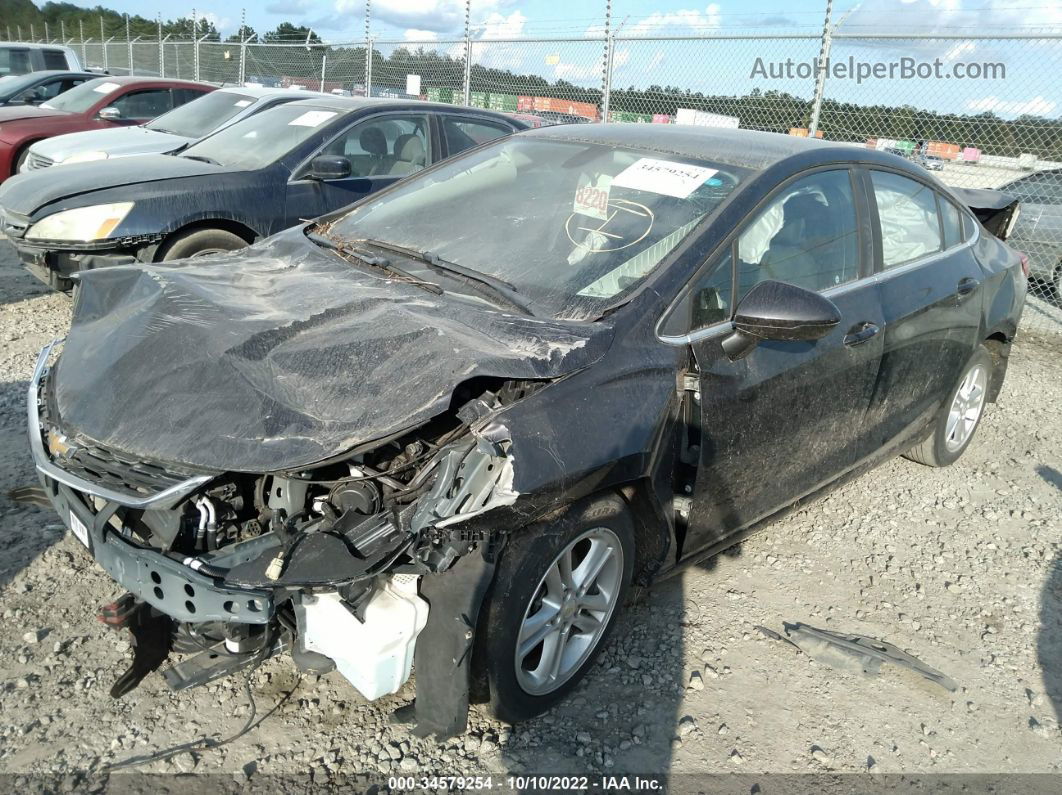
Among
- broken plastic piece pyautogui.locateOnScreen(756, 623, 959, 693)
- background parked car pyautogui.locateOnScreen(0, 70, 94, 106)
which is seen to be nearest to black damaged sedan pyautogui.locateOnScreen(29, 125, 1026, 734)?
broken plastic piece pyautogui.locateOnScreen(756, 623, 959, 693)

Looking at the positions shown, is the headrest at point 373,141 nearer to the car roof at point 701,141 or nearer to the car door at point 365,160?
the car door at point 365,160

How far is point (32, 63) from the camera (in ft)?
54.2

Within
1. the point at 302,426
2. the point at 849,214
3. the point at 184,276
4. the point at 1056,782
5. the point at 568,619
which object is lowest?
the point at 1056,782

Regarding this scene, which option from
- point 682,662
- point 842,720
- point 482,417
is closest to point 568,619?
point 682,662

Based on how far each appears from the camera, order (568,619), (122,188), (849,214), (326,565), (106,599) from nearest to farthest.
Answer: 1. (326,565)
2. (568,619)
3. (106,599)
4. (849,214)
5. (122,188)

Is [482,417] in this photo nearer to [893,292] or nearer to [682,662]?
[682,662]

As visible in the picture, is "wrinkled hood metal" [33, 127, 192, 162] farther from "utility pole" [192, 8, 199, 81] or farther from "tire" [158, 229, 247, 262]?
"utility pole" [192, 8, 199, 81]

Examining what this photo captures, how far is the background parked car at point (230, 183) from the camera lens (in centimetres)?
546

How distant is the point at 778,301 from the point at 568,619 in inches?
47.8

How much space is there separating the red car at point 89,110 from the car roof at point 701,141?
8.52 metres

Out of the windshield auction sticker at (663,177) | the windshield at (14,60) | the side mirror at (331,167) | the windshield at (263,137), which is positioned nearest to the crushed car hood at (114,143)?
the windshield at (263,137)

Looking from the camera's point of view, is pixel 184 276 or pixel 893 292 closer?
pixel 184 276

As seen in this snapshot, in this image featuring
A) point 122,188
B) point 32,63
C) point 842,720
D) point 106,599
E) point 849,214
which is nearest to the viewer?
point 842,720

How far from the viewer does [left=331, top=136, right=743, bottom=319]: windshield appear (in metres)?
2.89
